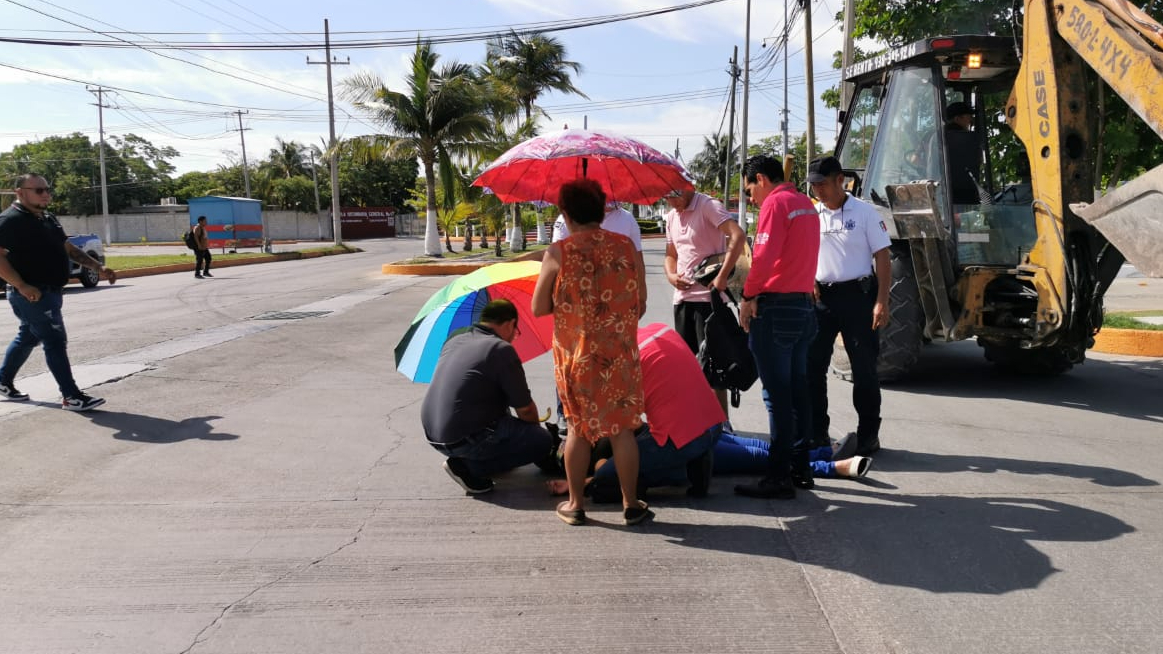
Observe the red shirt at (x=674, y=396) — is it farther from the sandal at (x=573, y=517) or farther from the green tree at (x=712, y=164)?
the green tree at (x=712, y=164)

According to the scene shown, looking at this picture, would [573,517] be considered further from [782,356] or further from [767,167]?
[767,167]

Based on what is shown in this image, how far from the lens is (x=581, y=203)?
4.00 meters

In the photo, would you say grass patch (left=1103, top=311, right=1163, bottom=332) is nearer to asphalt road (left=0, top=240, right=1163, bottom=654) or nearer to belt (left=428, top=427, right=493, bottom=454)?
asphalt road (left=0, top=240, right=1163, bottom=654)

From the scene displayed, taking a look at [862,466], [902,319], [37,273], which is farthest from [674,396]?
[37,273]

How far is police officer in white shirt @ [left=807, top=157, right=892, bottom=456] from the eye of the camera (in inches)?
199

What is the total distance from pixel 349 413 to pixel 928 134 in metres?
5.40

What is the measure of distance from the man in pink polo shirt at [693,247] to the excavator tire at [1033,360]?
3631 millimetres

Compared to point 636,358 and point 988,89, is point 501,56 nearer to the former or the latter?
point 988,89

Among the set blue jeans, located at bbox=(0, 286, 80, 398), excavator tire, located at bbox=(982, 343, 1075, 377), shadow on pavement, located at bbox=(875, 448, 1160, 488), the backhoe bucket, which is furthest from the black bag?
→ blue jeans, located at bbox=(0, 286, 80, 398)

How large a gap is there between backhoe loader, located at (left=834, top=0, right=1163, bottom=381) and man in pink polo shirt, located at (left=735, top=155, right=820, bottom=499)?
2504mm

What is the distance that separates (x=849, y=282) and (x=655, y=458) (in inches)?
65.4

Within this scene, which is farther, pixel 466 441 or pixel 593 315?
pixel 466 441

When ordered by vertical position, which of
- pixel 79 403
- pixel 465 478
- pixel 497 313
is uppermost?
pixel 497 313

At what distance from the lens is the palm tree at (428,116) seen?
2689 centimetres
